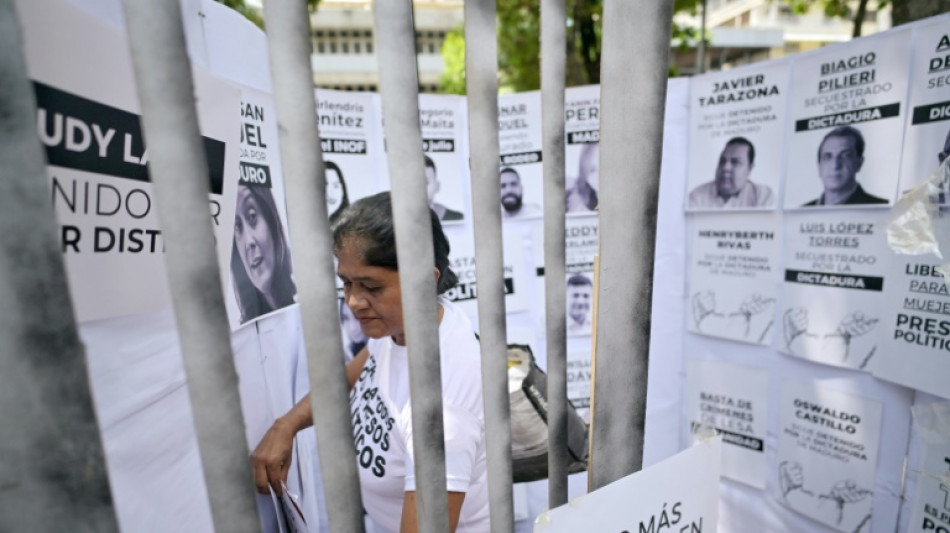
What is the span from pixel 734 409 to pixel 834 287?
693 millimetres

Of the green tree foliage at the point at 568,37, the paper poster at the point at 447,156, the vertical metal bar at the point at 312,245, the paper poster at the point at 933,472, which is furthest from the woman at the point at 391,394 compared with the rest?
the green tree foliage at the point at 568,37

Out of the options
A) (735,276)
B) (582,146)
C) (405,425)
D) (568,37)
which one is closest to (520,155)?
(582,146)

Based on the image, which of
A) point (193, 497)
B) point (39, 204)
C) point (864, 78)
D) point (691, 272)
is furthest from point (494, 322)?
point (691, 272)

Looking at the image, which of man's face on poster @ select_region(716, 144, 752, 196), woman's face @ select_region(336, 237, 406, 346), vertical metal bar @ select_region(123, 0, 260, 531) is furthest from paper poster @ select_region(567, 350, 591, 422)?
vertical metal bar @ select_region(123, 0, 260, 531)

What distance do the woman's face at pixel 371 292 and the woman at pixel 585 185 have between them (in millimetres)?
1265

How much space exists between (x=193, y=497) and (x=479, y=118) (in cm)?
66

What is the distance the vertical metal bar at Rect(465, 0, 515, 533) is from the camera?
1.60 ft

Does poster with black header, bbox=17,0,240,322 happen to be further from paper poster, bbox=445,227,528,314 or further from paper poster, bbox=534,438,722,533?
paper poster, bbox=445,227,528,314

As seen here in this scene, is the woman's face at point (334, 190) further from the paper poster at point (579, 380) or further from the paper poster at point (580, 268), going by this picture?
the paper poster at point (579, 380)

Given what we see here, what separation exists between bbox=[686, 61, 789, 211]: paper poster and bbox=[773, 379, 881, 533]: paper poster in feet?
2.55

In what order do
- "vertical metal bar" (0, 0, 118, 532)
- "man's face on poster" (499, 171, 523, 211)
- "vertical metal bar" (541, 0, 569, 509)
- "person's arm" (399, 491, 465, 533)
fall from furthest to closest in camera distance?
"man's face on poster" (499, 171, 523, 211)
"person's arm" (399, 491, 465, 533)
"vertical metal bar" (541, 0, 569, 509)
"vertical metal bar" (0, 0, 118, 532)

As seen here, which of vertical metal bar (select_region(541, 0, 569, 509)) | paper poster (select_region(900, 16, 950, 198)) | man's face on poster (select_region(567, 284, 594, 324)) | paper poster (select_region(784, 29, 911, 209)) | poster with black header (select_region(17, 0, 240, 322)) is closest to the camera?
poster with black header (select_region(17, 0, 240, 322))

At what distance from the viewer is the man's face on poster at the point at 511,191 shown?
2.28m

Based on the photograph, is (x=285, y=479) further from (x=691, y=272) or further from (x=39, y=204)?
(x=691, y=272)
